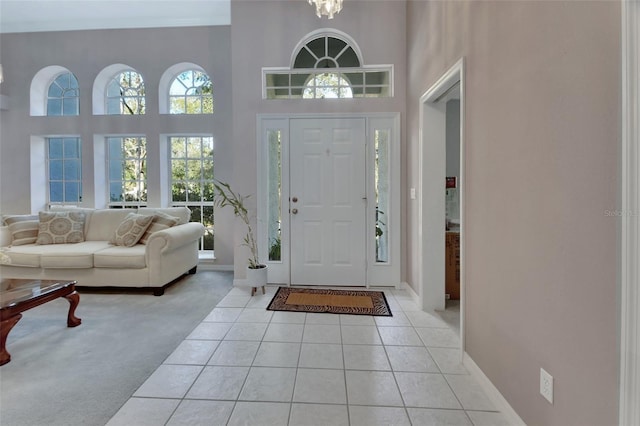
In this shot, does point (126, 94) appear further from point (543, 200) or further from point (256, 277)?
point (543, 200)

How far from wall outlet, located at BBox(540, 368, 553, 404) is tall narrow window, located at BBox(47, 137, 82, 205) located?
20.0 ft

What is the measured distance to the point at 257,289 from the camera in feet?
12.3

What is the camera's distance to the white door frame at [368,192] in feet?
12.4

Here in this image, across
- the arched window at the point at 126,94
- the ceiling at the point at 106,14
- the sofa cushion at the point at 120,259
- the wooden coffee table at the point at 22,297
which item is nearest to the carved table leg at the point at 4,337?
the wooden coffee table at the point at 22,297

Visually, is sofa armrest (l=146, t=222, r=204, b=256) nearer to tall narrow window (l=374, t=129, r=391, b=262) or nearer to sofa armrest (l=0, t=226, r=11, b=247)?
sofa armrest (l=0, t=226, r=11, b=247)

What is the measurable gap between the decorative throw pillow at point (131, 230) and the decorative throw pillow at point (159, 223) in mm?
61

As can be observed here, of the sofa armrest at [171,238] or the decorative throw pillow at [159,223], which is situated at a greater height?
the decorative throw pillow at [159,223]

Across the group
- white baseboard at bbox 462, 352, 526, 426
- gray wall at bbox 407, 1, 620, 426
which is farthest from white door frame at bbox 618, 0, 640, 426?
white baseboard at bbox 462, 352, 526, 426

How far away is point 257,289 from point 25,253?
2.65m

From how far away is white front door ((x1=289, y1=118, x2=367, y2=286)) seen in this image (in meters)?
3.82

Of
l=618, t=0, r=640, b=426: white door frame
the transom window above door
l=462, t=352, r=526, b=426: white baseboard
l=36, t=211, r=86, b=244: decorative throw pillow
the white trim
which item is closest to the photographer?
l=618, t=0, r=640, b=426: white door frame

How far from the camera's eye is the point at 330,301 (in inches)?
133

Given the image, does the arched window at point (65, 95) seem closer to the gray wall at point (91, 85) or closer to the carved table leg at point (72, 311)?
the gray wall at point (91, 85)

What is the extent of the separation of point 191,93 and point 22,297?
11.7ft
